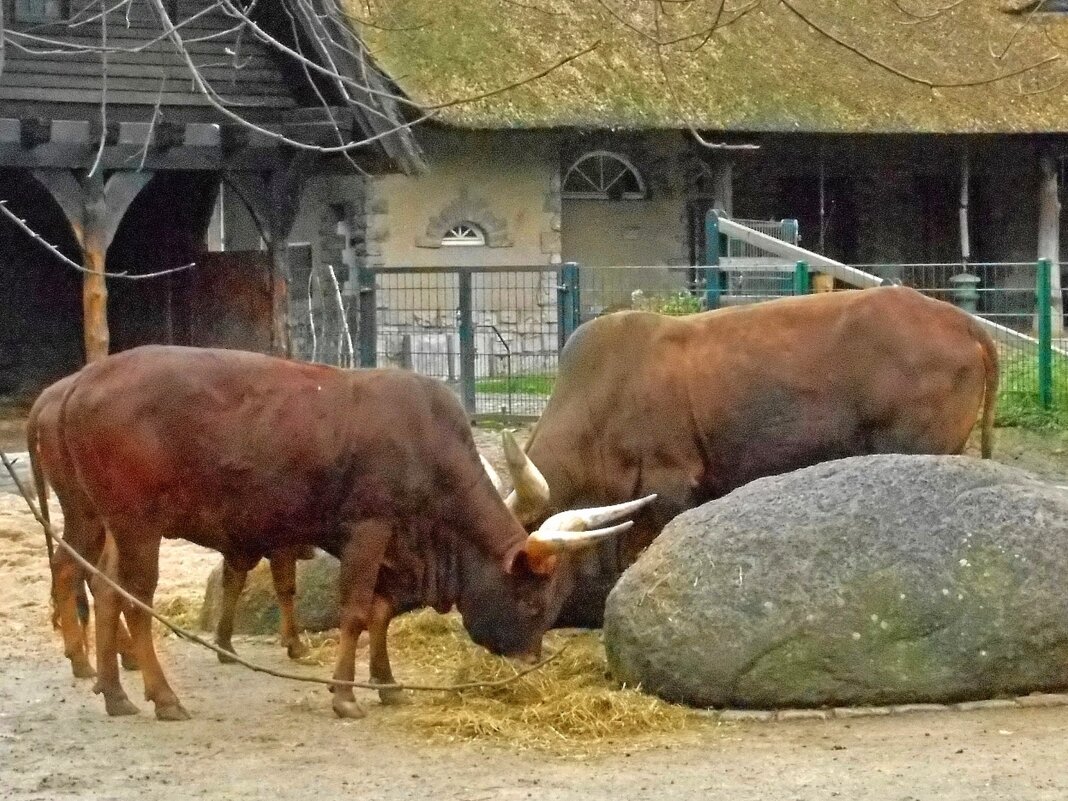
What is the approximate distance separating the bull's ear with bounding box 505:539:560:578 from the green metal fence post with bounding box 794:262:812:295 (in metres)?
7.95

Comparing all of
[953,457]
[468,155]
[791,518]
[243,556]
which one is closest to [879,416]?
[953,457]

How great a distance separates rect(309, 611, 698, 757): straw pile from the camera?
7.09m

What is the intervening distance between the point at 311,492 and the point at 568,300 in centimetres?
963

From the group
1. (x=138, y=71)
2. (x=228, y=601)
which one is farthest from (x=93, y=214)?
(x=228, y=601)

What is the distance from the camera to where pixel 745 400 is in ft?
31.3

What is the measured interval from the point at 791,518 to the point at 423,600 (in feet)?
5.42

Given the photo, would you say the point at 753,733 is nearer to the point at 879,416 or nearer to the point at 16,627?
the point at 879,416

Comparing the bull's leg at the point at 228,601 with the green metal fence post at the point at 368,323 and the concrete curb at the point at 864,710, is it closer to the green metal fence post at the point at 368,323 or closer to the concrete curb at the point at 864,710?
the concrete curb at the point at 864,710

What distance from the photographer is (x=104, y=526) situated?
307 inches

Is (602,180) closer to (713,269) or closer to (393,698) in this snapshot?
(713,269)

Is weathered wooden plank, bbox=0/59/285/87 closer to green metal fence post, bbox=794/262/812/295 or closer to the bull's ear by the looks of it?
green metal fence post, bbox=794/262/812/295

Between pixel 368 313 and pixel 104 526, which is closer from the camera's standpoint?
pixel 104 526

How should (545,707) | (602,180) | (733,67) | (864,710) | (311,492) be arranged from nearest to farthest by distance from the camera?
(864,710), (545,707), (311,492), (733,67), (602,180)

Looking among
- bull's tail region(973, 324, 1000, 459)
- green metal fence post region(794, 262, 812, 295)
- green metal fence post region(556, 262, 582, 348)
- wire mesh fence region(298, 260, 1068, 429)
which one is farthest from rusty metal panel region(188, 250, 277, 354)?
bull's tail region(973, 324, 1000, 459)
